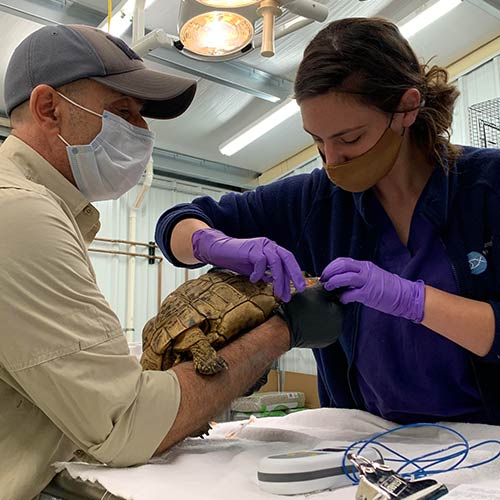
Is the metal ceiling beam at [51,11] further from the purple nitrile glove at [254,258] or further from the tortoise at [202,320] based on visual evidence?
the tortoise at [202,320]

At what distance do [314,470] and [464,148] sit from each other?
0.94 meters

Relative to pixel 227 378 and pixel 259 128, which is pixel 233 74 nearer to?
pixel 259 128

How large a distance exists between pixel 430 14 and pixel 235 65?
142 centimetres

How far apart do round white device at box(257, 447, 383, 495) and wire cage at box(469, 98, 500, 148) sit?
8.10ft

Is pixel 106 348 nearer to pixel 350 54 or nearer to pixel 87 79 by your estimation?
pixel 87 79

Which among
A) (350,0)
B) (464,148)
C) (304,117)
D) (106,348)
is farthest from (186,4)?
(350,0)

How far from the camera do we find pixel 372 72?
1.24 m

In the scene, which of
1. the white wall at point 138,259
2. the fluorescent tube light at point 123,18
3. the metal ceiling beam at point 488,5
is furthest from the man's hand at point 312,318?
the white wall at point 138,259

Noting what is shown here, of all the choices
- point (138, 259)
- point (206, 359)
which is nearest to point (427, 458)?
point (206, 359)

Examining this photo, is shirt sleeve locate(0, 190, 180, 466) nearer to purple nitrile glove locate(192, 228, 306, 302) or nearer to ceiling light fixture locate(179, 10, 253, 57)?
purple nitrile glove locate(192, 228, 306, 302)

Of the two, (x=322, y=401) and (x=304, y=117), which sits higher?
(x=304, y=117)

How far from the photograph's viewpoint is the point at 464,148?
4.48ft

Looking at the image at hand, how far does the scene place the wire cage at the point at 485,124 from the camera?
9.74 feet

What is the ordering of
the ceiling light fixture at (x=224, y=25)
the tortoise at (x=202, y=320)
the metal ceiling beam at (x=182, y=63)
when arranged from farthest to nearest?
the metal ceiling beam at (x=182, y=63) < the ceiling light fixture at (x=224, y=25) < the tortoise at (x=202, y=320)
